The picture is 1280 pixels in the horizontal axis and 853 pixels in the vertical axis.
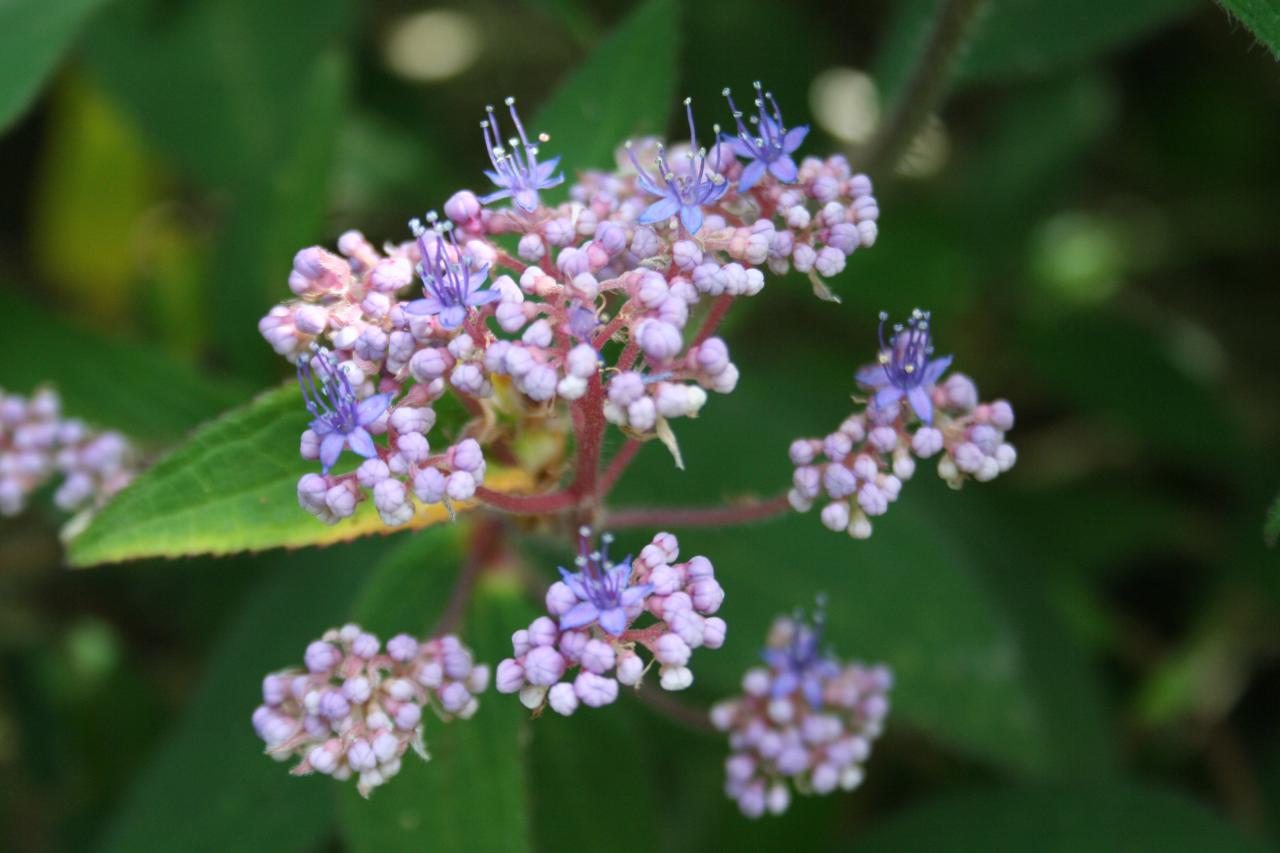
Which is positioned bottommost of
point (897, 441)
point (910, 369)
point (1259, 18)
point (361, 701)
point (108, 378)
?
point (108, 378)

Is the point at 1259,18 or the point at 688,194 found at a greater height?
the point at 1259,18

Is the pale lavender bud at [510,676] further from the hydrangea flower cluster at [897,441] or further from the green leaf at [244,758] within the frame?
the green leaf at [244,758]

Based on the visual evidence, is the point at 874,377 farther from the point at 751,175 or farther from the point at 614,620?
the point at 614,620

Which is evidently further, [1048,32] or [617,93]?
[1048,32]

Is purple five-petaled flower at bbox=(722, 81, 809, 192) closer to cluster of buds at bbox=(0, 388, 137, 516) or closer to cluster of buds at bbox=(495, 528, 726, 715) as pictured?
cluster of buds at bbox=(495, 528, 726, 715)

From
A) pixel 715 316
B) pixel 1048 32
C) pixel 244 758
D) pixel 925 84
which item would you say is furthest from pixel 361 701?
pixel 1048 32

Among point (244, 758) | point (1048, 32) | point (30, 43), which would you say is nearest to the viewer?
point (30, 43)

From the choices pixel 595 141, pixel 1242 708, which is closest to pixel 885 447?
pixel 595 141
